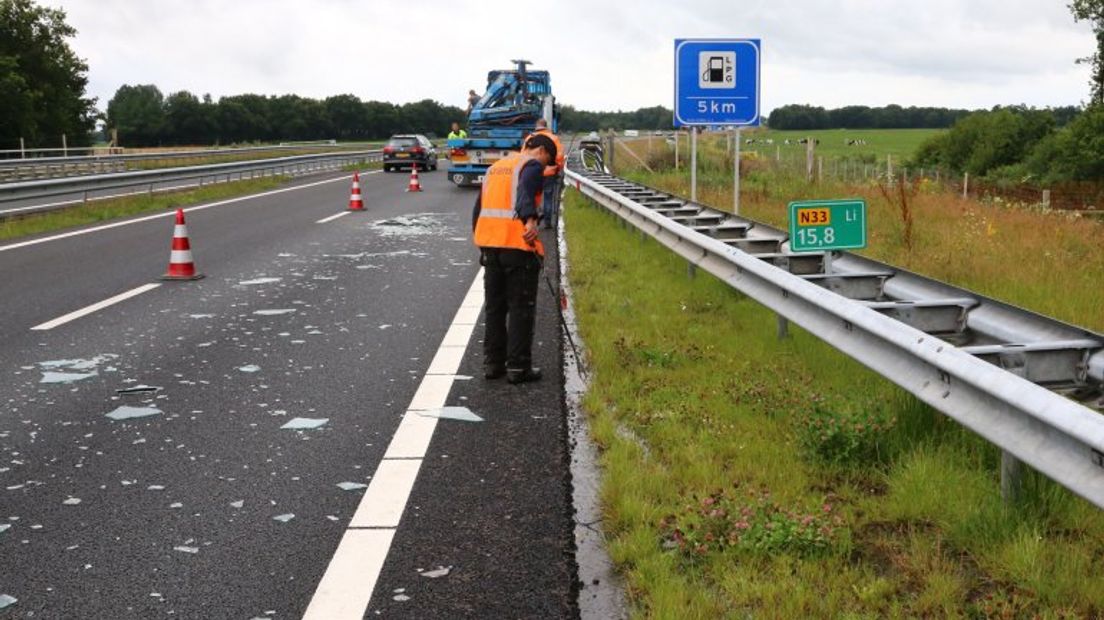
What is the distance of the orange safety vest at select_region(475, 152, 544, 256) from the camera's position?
6840mm

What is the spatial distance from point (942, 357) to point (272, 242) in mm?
12696

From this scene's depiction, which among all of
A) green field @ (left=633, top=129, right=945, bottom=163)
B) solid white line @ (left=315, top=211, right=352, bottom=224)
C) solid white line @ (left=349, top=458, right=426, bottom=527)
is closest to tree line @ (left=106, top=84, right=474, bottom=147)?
green field @ (left=633, top=129, right=945, bottom=163)

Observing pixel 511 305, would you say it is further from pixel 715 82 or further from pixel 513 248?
pixel 715 82

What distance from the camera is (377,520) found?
4270mm

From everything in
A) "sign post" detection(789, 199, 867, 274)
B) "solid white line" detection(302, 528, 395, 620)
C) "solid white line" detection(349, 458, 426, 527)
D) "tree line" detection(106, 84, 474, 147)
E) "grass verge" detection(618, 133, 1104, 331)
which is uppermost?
"tree line" detection(106, 84, 474, 147)

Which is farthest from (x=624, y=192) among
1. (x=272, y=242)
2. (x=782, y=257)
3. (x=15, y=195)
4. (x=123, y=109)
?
(x=123, y=109)

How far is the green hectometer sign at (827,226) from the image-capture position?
6605mm

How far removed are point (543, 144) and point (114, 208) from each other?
1641 centimetres

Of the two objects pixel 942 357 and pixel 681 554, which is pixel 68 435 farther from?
pixel 942 357

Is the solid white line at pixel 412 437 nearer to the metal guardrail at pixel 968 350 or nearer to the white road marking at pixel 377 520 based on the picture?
the white road marking at pixel 377 520

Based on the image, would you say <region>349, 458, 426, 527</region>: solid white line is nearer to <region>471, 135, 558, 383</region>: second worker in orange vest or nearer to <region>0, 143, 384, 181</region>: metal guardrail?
<region>471, 135, 558, 383</region>: second worker in orange vest

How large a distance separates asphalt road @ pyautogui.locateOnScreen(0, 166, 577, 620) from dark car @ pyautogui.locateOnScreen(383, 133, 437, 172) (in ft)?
103

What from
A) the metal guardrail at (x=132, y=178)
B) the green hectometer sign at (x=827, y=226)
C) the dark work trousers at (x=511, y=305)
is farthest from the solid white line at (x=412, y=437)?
the metal guardrail at (x=132, y=178)

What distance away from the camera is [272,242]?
50.1ft
